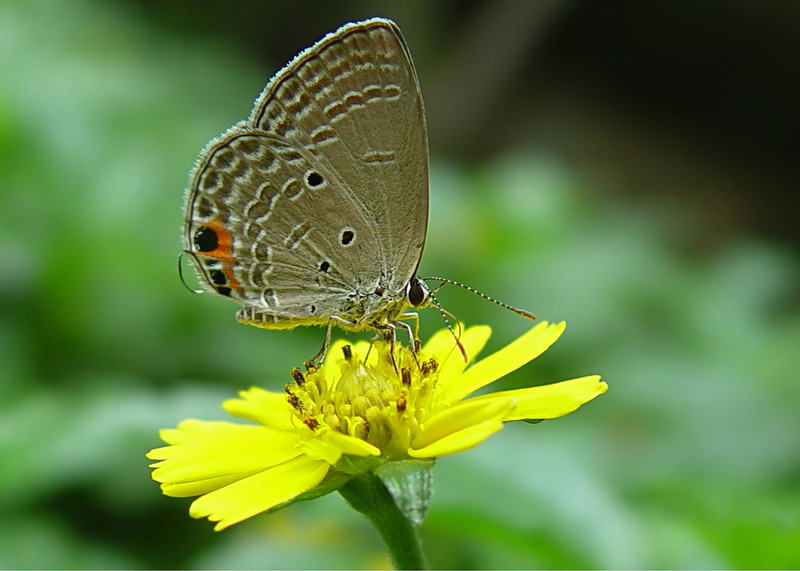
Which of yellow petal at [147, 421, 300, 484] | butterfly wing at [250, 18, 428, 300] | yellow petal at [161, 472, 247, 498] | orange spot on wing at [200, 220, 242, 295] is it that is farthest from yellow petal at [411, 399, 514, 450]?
orange spot on wing at [200, 220, 242, 295]

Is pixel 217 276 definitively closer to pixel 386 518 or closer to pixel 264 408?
pixel 264 408

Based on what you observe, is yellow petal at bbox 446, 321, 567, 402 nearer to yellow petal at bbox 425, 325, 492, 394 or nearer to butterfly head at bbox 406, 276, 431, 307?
yellow petal at bbox 425, 325, 492, 394

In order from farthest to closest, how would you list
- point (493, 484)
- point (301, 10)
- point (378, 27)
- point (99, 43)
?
point (301, 10)
point (99, 43)
point (493, 484)
point (378, 27)

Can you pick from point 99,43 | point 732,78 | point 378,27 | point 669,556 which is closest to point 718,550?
point 669,556

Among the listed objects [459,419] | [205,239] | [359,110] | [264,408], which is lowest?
[459,419]

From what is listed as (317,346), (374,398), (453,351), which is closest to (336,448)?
(374,398)

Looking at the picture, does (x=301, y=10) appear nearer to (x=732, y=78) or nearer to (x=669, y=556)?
(x=732, y=78)
